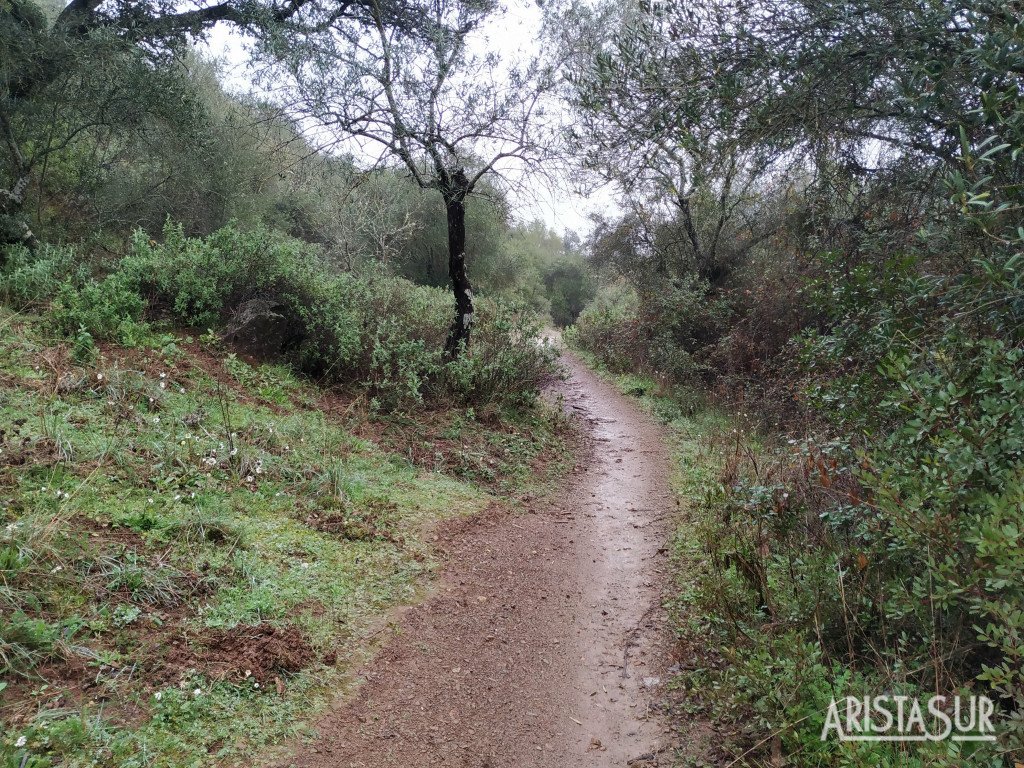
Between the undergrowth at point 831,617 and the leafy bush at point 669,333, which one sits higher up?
the leafy bush at point 669,333

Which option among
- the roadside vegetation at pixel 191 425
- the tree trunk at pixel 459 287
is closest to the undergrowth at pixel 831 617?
the roadside vegetation at pixel 191 425

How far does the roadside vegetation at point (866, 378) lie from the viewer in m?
2.47

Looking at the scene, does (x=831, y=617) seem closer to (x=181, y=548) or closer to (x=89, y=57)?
(x=181, y=548)

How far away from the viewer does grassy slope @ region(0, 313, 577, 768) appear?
2820 mm

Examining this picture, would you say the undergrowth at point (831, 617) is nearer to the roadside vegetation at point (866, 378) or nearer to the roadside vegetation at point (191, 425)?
the roadside vegetation at point (866, 378)

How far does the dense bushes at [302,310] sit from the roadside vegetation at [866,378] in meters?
3.80

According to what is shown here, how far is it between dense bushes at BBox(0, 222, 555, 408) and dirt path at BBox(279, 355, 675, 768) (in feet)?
10.4

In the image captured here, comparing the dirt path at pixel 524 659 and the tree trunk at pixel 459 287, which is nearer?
the dirt path at pixel 524 659

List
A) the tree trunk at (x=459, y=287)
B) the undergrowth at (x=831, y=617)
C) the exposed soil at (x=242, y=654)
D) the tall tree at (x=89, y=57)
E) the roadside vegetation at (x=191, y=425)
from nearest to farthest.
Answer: the undergrowth at (x=831, y=617) → the roadside vegetation at (x=191, y=425) → the exposed soil at (x=242, y=654) → the tall tree at (x=89, y=57) → the tree trunk at (x=459, y=287)

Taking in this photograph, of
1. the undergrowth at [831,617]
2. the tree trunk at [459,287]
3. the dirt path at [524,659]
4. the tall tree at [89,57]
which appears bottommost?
the dirt path at [524,659]

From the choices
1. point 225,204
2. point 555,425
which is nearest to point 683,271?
point 555,425

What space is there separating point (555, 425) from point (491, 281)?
64.5 feet

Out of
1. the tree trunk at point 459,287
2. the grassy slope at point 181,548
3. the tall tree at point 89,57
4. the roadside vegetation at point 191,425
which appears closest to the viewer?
the grassy slope at point 181,548

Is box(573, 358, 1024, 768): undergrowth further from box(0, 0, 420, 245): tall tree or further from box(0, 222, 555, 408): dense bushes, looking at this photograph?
box(0, 0, 420, 245): tall tree
